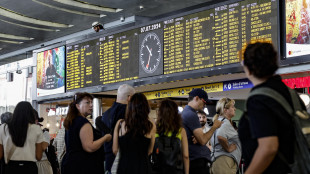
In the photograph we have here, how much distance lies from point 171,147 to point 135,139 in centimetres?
54

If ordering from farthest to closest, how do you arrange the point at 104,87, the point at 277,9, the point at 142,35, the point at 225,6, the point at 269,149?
the point at 104,87, the point at 142,35, the point at 225,6, the point at 277,9, the point at 269,149

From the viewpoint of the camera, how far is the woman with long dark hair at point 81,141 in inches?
174

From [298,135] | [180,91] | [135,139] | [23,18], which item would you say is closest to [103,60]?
[180,91]

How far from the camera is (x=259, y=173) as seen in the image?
2273 millimetres

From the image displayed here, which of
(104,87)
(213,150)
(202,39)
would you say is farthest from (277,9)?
(104,87)

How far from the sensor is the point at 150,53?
33.9 ft

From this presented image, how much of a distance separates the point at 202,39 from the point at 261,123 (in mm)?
7033

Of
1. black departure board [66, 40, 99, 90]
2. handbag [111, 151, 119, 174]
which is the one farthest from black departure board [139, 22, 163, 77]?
handbag [111, 151, 119, 174]

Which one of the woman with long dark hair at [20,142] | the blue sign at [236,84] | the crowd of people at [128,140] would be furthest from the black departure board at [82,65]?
the woman with long dark hair at [20,142]

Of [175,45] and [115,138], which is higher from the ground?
[175,45]

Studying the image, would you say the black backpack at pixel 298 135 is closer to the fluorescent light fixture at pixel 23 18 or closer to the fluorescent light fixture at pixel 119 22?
the fluorescent light fixture at pixel 119 22

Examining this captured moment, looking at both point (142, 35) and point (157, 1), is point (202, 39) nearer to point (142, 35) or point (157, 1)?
point (142, 35)

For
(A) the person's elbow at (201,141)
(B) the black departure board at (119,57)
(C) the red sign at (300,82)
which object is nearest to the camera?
(A) the person's elbow at (201,141)

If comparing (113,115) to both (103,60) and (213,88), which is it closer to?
(213,88)
